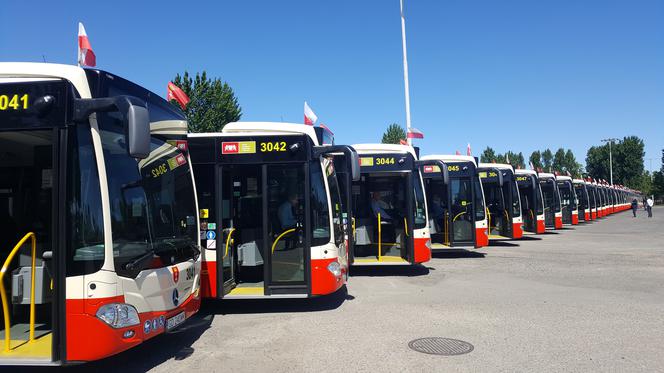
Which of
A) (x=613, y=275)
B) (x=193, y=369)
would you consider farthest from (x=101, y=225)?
(x=613, y=275)

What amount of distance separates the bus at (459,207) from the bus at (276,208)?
794 cm

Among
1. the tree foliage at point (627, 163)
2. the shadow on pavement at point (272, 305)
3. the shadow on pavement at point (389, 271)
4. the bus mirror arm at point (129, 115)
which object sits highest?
the tree foliage at point (627, 163)

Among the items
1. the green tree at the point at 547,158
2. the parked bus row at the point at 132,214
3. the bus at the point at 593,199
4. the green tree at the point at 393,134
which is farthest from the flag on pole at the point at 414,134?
the green tree at the point at 547,158

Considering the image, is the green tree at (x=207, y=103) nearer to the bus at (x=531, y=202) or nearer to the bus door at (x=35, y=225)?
the bus at (x=531, y=202)

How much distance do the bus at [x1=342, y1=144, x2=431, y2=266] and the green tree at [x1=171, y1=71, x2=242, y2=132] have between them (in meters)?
27.5

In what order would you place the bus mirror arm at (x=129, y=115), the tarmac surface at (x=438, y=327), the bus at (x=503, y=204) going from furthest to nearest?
the bus at (x=503, y=204)
the tarmac surface at (x=438, y=327)
the bus mirror arm at (x=129, y=115)

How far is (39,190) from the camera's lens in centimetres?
539

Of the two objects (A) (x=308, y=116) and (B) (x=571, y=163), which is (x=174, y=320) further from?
Result: (B) (x=571, y=163)

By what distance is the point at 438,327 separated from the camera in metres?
6.70

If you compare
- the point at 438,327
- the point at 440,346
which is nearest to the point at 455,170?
the point at 438,327

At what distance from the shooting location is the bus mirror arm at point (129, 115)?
4.13 metres

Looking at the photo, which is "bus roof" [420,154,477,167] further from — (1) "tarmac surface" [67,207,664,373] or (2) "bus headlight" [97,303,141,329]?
(2) "bus headlight" [97,303,141,329]

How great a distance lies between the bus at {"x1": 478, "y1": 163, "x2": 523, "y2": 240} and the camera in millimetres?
18219

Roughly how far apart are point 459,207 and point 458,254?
1937mm
